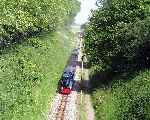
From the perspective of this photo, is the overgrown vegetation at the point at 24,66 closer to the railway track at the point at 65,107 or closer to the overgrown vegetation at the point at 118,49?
the railway track at the point at 65,107


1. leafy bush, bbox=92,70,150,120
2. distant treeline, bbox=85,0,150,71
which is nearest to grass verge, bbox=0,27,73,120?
leafy bush, bbox=92,70,150,120

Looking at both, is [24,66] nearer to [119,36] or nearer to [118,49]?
[118,49]

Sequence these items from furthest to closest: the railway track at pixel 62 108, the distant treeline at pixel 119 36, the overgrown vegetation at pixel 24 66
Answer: the distant treeline at pixel 119 36 → the railway track at pixel 62 108 → the overgrown vegetation at pixel 24 66

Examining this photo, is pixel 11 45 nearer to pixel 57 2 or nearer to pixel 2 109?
pixel 57 2

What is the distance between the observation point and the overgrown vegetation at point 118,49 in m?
47.9

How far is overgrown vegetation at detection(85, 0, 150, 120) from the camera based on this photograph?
4791 centimetres

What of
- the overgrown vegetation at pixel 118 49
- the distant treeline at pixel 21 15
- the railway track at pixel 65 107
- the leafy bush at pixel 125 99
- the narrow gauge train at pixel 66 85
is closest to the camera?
the leafy bush at pixel 125 99

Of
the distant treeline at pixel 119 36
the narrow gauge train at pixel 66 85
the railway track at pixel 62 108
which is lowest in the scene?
the railway track at pixel 62 108

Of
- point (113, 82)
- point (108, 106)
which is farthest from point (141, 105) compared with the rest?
point (113, 82)

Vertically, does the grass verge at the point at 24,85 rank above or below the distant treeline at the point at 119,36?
below

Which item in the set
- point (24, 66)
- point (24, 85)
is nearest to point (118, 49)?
point (24, 66)

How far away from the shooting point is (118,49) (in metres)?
55.3

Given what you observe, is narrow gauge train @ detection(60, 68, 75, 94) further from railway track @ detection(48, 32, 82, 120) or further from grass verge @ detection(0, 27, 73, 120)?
grass verge @ detection(0, 27, 73, 120)

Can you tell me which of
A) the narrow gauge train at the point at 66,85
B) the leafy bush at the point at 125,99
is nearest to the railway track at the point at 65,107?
the narrow gauge train at the point at 66,85
